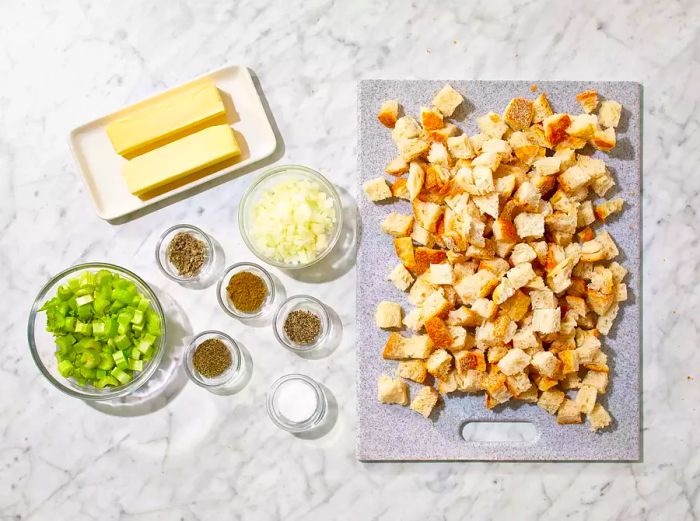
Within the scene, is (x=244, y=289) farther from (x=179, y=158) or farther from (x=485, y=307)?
(x=485, y=307)

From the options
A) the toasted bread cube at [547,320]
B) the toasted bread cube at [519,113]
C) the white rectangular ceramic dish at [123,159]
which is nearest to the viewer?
the toasted bread cube at [547,320]

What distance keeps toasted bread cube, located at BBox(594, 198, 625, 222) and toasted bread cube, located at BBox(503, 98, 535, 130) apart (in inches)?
15.0

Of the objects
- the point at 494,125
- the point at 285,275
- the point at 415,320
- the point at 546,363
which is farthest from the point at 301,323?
the point at 494,125

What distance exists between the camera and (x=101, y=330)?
8.05 feet

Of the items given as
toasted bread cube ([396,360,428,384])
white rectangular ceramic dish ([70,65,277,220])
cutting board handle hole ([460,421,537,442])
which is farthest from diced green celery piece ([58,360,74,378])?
cutting board handle hole ([460,421,537,442])

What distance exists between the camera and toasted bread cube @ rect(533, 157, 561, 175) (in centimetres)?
239

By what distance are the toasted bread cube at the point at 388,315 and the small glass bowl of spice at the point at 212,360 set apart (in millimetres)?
522

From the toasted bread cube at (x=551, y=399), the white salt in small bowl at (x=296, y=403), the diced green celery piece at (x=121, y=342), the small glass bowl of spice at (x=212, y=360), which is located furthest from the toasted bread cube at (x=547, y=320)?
the diced green celery piece at (x=121, y=342)

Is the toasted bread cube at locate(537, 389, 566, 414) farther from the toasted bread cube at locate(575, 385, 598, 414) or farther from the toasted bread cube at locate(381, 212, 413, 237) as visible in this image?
the toasted bread cube at locate(381, 212, 413, 237)

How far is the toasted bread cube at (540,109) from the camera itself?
2.47 m

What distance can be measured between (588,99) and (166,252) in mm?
1576

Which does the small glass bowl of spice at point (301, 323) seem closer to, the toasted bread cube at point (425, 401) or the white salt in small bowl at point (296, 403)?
the white salt in small bowl at point (296, 403)

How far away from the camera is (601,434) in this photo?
2.53 m

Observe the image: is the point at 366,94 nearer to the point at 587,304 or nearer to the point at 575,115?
the point at 575,115
